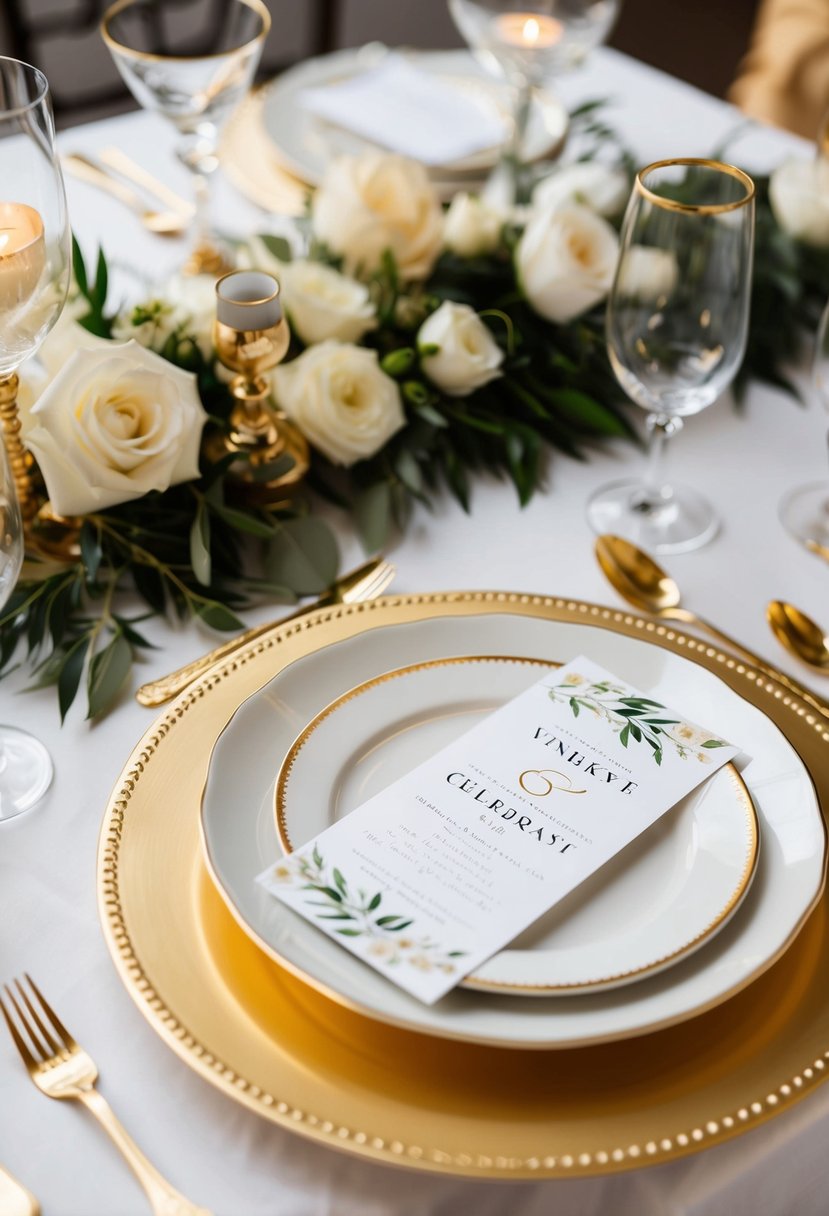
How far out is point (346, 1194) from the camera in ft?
1.63

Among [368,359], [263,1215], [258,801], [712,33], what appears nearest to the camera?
[263,1215]

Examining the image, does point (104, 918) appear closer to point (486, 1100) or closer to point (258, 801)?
point (258, 801)

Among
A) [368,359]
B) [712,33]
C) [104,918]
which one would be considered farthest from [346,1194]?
[712,33]

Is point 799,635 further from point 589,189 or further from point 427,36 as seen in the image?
point 427,36

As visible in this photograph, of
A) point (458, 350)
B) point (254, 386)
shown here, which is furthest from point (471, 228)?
point (254, 386)

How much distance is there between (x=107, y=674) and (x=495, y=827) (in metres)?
0.28

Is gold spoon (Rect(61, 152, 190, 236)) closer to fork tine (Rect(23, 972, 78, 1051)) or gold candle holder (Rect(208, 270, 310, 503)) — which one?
gold candle holder (Rect(208, 270, 310, 503))

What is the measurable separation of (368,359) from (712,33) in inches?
139

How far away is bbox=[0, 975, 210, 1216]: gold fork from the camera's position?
19.3 inches

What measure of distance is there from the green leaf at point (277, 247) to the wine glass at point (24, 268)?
286mm

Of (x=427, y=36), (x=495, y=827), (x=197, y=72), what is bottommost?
(x=427, y=36)

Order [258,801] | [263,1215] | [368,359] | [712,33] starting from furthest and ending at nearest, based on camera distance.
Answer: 1. [712,33]
2. [368,359]
3. [258,801]
4. [263,1215]

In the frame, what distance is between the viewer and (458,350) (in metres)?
0.88

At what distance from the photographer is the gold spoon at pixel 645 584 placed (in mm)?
781
